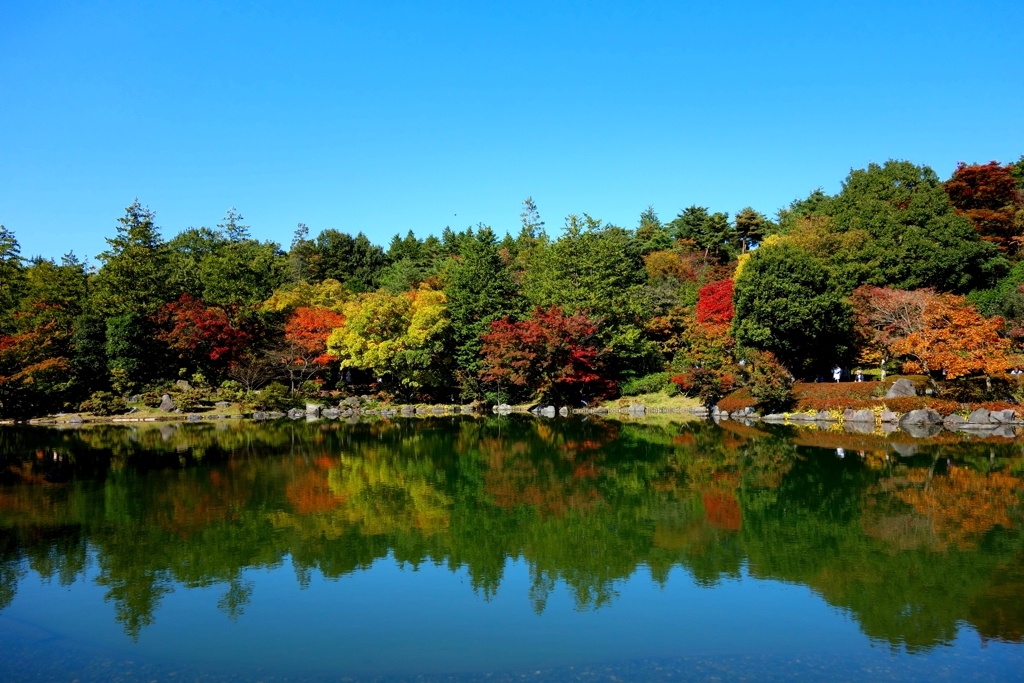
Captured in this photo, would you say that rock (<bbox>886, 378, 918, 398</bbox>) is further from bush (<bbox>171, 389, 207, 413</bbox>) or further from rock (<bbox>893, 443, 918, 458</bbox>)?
bush (<bbox>171, 389, 207, 413</bbox>)

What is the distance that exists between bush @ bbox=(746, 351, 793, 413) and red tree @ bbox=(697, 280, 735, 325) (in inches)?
143

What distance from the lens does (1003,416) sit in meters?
21.5

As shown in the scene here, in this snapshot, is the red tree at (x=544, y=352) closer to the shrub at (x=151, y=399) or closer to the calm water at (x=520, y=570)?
the calm water at (x=520, y=570)

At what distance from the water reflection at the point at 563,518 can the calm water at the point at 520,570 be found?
0.19 ft

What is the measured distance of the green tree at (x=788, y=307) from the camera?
1045 inches

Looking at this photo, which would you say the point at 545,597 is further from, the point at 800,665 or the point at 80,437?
the point at 80,437

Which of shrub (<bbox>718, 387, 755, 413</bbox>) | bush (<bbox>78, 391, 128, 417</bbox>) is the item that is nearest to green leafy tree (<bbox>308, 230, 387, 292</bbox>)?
bush (<bbox>78, 391, 128, 417</bbox>)

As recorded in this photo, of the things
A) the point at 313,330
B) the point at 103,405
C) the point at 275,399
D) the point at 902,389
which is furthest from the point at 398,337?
the point at 902,389

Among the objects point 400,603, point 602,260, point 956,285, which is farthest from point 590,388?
point 400,603

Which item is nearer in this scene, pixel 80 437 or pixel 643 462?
pixel 643 462

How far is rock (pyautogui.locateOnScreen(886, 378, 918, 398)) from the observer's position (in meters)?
24.0

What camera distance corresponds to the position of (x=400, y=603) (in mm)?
7762

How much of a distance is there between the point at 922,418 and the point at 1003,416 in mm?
2060

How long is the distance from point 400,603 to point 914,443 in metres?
15.8
